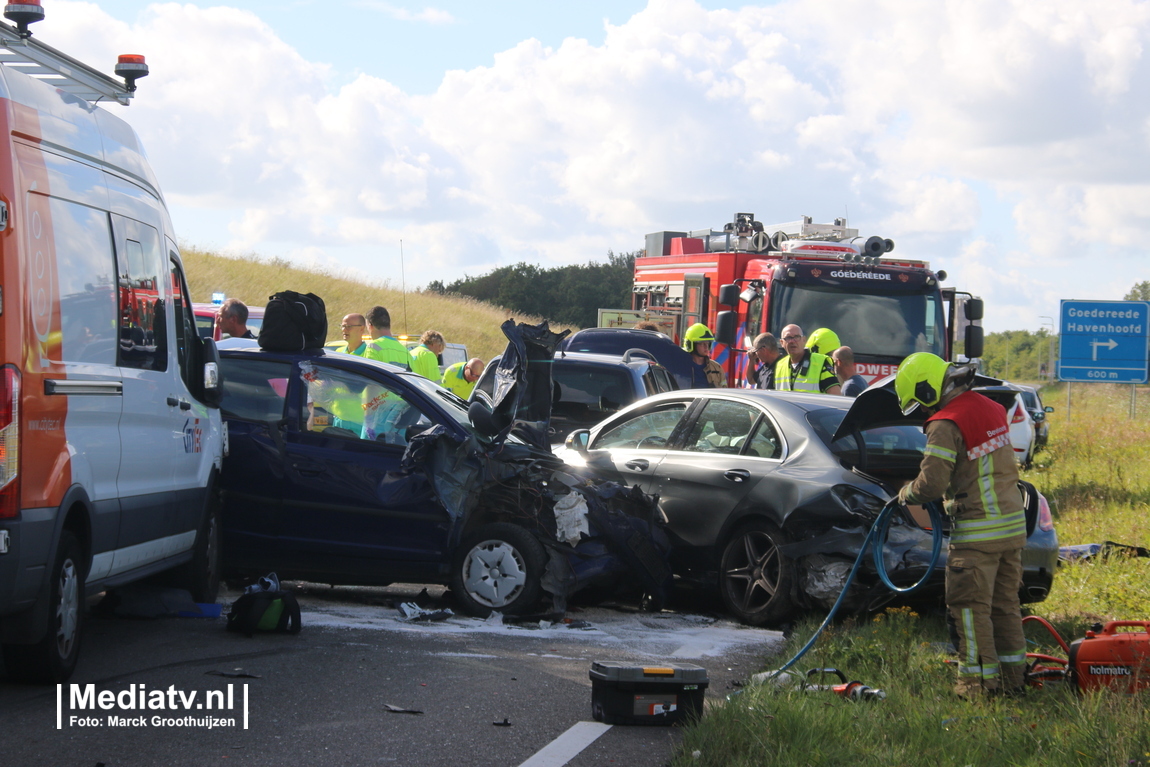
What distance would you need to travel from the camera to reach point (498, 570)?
7789 millimetres

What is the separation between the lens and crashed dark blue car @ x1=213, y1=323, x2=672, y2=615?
782 cm

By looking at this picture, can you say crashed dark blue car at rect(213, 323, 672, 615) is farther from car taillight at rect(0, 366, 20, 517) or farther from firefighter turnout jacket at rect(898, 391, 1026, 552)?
car taillight at rect(0, 366, 20, 517)

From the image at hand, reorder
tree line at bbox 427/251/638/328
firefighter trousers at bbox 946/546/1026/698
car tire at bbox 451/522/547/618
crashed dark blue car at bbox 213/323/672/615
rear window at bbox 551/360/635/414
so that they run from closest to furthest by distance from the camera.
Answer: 1. firefighter trousers at bbox 946/546/1026/698
2. car tire at bbox 451/522/547/618
3. crashed dark blue car at bbox 213/323/672/615
4. rear window at bbox 551/360/635/414
5. tree line at bbox 427/251/638/328

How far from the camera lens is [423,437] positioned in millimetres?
7824

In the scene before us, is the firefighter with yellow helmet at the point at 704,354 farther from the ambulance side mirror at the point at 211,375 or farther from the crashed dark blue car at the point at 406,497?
the ambulance side mirror at the point at 211,375

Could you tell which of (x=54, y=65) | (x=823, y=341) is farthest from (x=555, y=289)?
(x=54, y=65)

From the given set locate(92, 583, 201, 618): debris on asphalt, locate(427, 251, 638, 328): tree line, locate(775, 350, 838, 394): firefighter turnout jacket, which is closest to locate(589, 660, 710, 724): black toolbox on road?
locate(92, 583, 201, 618): debris on asphalt

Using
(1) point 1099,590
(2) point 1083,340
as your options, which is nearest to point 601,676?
(1) point 1099,590

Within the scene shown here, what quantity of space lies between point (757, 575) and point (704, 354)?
8044 millimetres

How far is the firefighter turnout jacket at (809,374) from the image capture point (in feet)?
38.0

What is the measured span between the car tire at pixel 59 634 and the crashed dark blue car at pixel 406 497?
2325mm

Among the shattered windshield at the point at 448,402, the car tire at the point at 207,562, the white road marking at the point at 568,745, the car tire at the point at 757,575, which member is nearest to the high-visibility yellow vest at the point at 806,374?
the car tire at the point at 757,575

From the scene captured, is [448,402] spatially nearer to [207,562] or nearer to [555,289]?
[207,562]

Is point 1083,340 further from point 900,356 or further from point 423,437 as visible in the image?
point 423,437
